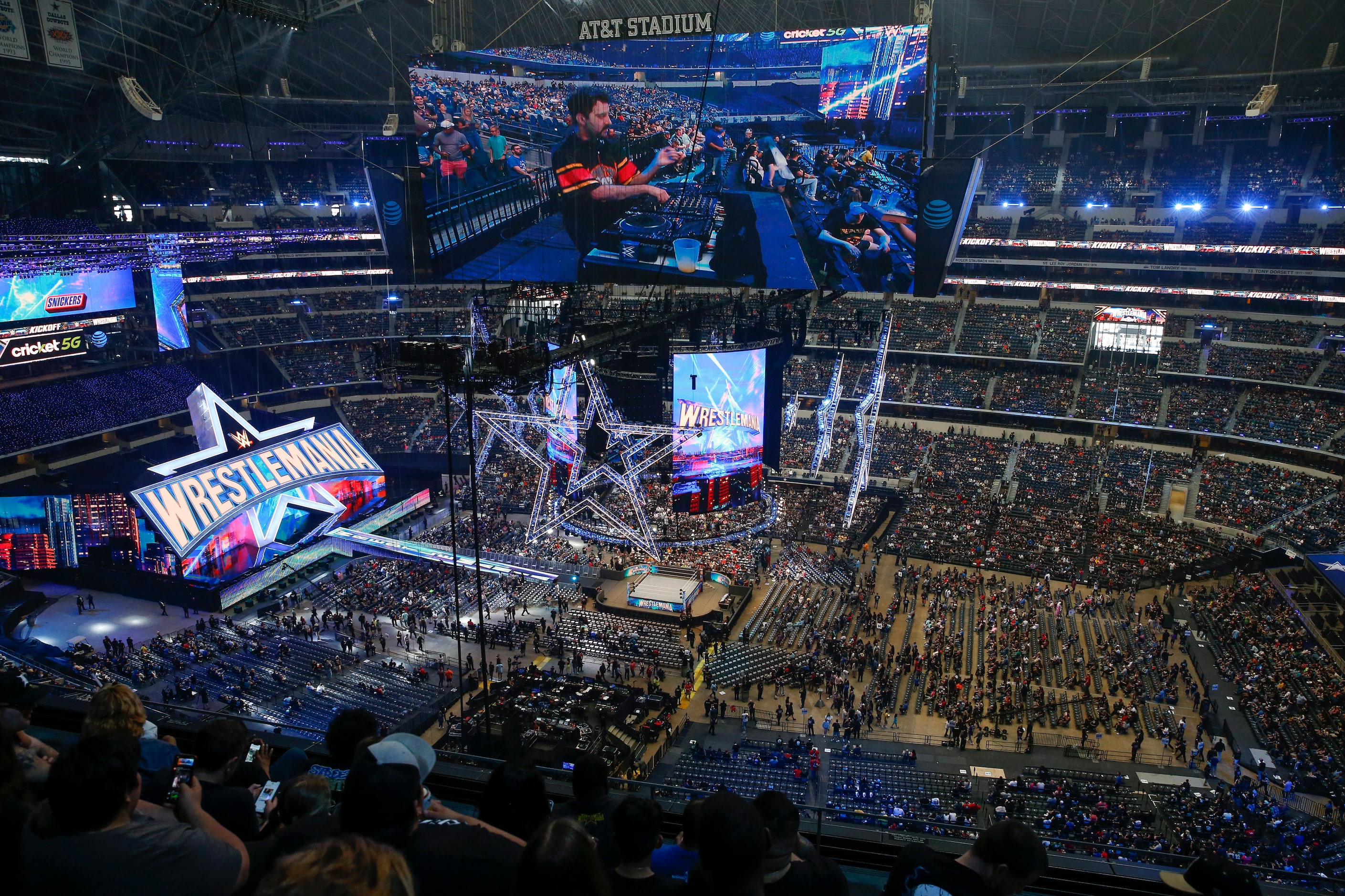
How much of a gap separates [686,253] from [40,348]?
77.2ft

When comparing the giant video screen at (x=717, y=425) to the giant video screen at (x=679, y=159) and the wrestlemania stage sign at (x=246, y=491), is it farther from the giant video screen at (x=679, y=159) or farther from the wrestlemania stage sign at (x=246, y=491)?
the wrestlemania stage sign at (x=246, y=491)

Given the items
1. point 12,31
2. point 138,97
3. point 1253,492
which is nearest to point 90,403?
point 138,97

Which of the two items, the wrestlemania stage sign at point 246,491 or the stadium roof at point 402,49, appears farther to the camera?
the stadium roof at point 402,49

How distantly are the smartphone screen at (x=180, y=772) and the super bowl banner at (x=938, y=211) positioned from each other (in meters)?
18.5

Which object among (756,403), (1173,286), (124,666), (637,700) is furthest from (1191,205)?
(124,666)

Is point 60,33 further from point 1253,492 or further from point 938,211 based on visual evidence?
point 1253,492

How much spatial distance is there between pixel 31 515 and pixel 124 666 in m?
7.84

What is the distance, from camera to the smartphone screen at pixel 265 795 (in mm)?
3605

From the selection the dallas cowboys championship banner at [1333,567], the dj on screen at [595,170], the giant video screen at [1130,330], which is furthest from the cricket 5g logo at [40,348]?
the giant video screen at [1130,330]

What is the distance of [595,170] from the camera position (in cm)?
2147

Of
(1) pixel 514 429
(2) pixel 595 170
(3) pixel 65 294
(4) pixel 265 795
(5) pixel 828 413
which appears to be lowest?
(1) pixel 514 429

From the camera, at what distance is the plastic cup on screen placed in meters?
21.1

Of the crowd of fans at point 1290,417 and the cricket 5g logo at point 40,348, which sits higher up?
the cricket 5g logo at point 40,348

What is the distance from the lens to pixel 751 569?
1013 inches
